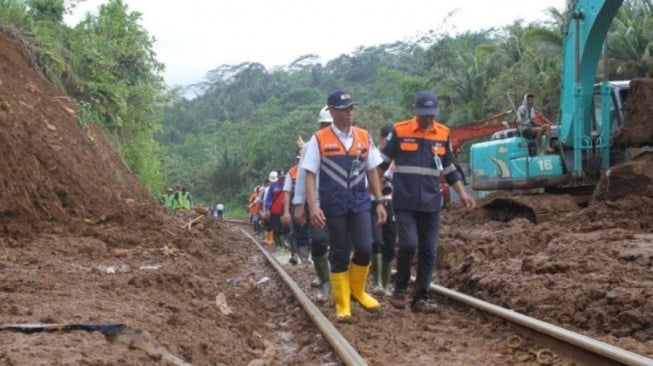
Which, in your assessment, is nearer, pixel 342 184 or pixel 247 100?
pixel 342 184

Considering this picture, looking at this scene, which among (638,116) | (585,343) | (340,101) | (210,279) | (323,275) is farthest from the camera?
(638,116)

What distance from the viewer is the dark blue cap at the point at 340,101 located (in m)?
7.25

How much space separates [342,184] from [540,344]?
7.43ft

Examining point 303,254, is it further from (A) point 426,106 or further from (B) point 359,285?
(A) point 426,106

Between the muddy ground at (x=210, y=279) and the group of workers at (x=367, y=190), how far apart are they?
0.40 metres

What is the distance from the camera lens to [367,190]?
7.62m

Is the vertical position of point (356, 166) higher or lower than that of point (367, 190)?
higher

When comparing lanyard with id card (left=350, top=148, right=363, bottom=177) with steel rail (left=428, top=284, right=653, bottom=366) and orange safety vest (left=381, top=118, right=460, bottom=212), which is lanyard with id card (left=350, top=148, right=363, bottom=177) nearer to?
orange safety vest (left=381, top=118, right=460, bottom=212)

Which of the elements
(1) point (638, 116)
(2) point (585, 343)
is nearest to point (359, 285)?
(2) point (585, 343)

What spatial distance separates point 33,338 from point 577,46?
11.3 m

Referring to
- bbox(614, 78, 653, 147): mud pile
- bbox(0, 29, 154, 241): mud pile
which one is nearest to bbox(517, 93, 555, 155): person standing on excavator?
bbox(614, 78, 653, 147): mud pile

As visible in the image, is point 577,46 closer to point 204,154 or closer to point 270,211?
point 270,211

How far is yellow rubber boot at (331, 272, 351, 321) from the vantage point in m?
7.33

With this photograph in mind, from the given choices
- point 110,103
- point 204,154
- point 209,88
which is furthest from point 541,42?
point 209,88
